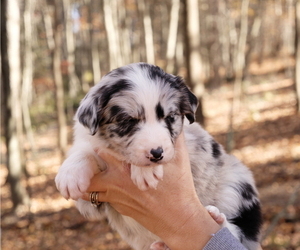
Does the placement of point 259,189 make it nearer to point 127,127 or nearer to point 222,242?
point 222,242

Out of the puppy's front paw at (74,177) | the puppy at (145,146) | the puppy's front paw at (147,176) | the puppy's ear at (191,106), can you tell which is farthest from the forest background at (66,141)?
the puppy's front paw at (74,177)

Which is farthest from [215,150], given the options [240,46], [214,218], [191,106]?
[240,46]

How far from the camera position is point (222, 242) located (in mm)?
2146

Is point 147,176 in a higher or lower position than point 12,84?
lower

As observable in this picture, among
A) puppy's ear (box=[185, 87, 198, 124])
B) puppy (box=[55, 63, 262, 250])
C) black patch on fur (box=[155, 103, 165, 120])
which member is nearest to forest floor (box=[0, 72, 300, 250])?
puppy (box=[55, 63, 262, 250])

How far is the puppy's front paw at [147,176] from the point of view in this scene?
2.31 metres

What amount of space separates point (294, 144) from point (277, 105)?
664cm

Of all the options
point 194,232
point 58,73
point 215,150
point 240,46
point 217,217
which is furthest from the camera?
point 240,46

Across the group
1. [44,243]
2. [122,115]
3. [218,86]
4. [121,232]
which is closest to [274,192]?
[44,243]

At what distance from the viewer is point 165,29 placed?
1329 inches

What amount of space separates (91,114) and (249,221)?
139 cm

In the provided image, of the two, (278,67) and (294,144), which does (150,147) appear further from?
(278,67)

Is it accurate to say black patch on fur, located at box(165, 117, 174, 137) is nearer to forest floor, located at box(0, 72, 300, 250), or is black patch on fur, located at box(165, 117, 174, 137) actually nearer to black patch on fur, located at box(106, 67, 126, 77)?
black patch on fur, located at box(106, 67, 126, 77)

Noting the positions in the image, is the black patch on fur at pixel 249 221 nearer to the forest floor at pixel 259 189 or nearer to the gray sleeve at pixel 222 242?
the gray sleeve at pixel 222 242
